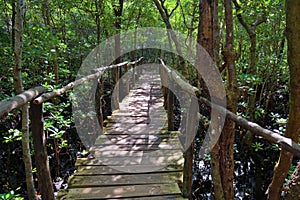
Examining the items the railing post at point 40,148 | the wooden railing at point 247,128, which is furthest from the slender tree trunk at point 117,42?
the railing post at point 40,148

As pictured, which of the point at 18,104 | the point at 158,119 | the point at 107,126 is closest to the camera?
the point at 18,104

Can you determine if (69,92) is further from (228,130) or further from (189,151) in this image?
(228,130)

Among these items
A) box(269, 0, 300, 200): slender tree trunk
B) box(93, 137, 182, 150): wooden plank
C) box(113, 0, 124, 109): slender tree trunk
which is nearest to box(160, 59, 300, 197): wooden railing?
box(269, 0, 300, 200): slender tree trunk

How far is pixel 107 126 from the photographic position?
12.9 ft

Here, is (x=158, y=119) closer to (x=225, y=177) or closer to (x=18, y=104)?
(x=225, y=177)

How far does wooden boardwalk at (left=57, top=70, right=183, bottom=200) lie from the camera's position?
86.5 inches

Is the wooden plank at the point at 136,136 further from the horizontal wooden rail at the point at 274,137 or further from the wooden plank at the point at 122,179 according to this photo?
the horizontal wooden rail at the point at 274,137

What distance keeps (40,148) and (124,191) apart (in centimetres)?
89

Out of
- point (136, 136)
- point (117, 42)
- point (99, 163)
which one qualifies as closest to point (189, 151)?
point (99, 163)

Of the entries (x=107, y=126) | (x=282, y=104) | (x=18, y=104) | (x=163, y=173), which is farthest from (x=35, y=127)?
(x=282, y=104)

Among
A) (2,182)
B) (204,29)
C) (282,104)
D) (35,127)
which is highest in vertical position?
(204,29)

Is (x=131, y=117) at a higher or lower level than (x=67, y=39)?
lower

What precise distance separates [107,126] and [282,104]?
5.38m

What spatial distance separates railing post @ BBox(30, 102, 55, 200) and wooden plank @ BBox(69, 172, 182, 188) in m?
0.50
